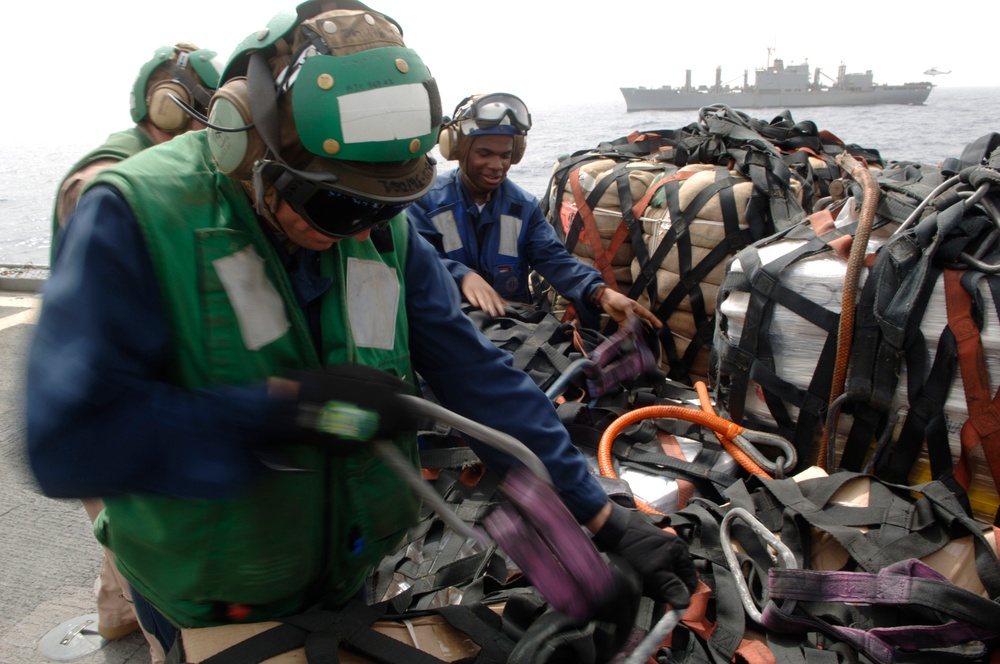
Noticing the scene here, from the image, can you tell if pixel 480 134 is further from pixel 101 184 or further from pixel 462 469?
pixel 101 184

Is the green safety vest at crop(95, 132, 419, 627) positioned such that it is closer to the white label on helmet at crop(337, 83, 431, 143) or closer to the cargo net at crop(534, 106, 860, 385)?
the white label on helmet at crop(337, 83, 431, 143)

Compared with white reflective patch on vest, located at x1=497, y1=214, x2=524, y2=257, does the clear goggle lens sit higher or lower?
higher

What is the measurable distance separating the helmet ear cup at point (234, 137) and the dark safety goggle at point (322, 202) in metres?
0.05

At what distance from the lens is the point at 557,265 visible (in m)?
4.05

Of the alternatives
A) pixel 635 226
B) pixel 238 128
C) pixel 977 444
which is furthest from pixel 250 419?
pixel 635 226

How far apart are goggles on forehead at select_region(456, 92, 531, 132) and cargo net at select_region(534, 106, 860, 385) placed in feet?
2.41

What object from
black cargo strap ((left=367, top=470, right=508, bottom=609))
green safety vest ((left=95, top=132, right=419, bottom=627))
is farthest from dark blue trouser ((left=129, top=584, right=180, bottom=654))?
black cargo strap ((left=367, top=470, right=508, bottom=609))

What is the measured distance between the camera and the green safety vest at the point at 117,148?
2.33 meters

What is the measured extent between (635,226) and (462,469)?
6.71ft

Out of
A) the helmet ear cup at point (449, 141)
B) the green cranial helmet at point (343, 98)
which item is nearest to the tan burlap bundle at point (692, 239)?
the helmet ear cup at point (449, 141)

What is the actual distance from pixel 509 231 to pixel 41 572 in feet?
9.22

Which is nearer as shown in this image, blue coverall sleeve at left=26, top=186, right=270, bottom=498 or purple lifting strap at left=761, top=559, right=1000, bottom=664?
blue coverall sleeve at left=26, top=186, right=270, bottom=498

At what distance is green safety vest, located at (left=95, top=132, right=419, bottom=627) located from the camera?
114cm

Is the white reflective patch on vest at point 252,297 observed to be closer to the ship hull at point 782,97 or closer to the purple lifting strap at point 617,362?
the purple lifting strap at point 617,362
